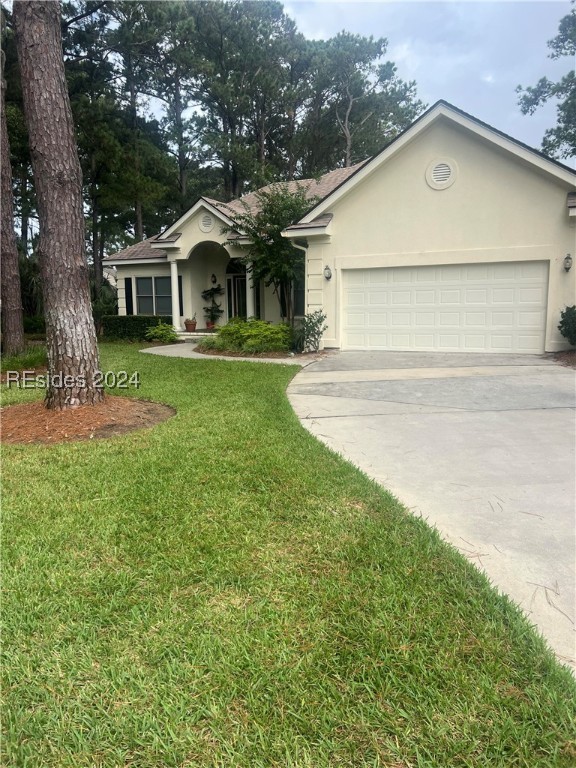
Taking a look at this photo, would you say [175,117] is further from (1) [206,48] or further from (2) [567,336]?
(2) [567,336]

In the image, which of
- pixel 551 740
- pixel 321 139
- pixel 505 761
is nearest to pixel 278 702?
pixel 505 761

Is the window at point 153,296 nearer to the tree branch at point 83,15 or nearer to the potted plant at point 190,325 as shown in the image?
the potted plant at point 190,325

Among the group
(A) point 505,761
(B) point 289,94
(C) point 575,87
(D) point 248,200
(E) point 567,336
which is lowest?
(A) point 505,761

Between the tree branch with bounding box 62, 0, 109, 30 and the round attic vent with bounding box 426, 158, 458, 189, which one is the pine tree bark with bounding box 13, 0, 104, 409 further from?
the tree branch with bounding box 62, 0, 109, 30

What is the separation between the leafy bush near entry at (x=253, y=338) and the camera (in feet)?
41.3

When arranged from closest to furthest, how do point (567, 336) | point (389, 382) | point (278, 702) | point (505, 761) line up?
point (505, 761) → point (278, 702) → point (389, 382) → point (567, 336)

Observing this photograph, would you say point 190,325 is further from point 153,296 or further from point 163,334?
point 153,296

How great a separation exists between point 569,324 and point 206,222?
39.2 feet

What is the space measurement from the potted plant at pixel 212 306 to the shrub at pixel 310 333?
24.1ft

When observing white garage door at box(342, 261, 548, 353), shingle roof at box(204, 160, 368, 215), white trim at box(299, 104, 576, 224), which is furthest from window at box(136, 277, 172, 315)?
white garage door at box(342, 261, 548, 353)

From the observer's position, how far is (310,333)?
12562 mm

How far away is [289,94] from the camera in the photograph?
2947 centimetres

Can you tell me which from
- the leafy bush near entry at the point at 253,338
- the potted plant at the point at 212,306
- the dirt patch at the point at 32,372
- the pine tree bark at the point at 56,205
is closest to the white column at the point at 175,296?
the potted plant at the point at 212,306

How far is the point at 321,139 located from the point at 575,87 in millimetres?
14929
